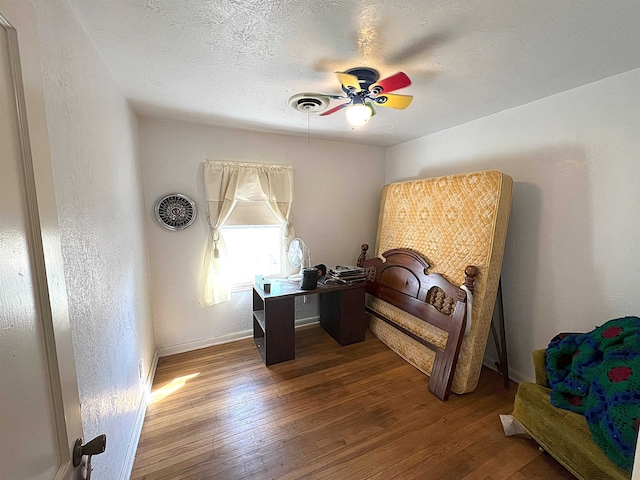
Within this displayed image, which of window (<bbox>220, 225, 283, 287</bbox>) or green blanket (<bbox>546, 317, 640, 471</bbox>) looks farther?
window (<bbox>220, 225, 283, 287</bbox>)

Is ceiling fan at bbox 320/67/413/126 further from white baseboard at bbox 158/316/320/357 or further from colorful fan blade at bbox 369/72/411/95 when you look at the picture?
white baseboard at bbox 158/316/320/357

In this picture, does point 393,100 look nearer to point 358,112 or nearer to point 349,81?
point 358,112

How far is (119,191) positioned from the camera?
1.69 m

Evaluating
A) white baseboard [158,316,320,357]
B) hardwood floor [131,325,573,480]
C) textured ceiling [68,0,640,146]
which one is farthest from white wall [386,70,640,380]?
white baseboard [158,316,320,357]

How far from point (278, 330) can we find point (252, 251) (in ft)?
3.28

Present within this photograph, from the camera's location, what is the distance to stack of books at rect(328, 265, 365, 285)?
117 inches

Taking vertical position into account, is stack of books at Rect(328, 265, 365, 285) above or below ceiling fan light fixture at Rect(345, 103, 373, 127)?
below

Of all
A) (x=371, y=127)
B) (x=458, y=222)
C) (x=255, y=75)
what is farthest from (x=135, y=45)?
(x=458, y=222)

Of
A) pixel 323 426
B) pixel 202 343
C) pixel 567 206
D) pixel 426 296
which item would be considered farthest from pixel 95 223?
pixel 567 206

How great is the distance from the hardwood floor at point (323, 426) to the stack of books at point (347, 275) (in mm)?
804

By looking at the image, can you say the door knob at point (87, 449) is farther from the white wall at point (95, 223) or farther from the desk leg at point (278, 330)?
the desk leg at point (278, 330)

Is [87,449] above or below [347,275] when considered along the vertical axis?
above

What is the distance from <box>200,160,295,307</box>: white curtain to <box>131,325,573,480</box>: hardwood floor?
0.76 metres

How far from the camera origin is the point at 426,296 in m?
2.46
